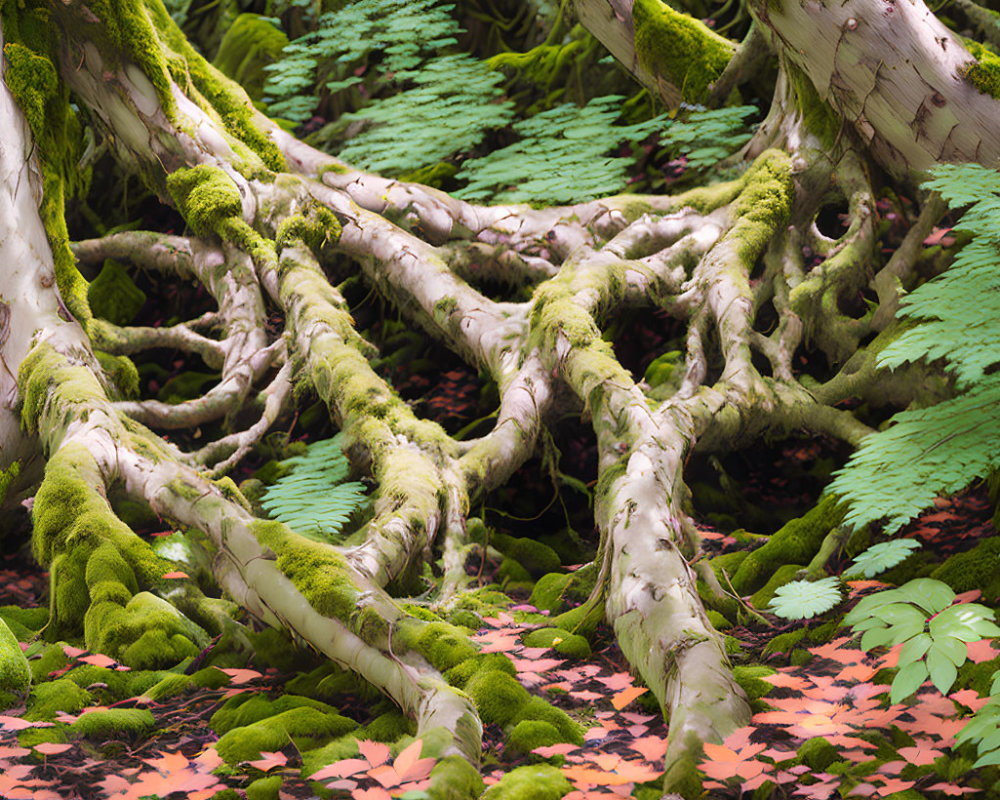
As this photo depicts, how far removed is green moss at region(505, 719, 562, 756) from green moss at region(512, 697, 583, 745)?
0.05 m

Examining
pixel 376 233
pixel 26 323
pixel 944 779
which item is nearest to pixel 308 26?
pixel 376 233

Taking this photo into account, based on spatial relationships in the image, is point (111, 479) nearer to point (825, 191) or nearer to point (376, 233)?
point (376, 233)

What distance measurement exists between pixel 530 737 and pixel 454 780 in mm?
479

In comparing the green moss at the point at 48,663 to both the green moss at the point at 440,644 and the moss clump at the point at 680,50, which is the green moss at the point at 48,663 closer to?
the green moss at the point at 440,644

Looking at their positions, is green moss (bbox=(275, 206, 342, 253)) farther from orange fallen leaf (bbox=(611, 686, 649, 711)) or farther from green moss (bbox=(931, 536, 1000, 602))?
green moss (bbox=(931, 536, 1000, 602))

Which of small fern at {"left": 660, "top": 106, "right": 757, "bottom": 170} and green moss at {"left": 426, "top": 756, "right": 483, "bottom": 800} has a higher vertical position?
small fern at {"left": 660, "top": 106, "right": 757, "bottom": 170}

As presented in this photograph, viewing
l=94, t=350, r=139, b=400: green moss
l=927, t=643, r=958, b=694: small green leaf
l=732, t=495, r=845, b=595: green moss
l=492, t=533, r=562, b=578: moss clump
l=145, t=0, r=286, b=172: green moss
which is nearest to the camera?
l=927, t=643, r=958, b=694: small green leaf

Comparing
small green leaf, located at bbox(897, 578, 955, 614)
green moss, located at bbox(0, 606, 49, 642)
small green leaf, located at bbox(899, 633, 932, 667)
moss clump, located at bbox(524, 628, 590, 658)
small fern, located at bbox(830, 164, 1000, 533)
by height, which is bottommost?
green moss, located at bbox(0, 606, 49, 642)

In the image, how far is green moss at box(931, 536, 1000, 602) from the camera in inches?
123

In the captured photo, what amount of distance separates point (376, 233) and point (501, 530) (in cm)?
229

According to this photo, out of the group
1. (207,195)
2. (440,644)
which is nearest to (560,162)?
(207,195)

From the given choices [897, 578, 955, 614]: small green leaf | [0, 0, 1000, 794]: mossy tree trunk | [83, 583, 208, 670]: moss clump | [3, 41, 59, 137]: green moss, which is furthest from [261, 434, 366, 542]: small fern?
[3, 41, 59, 137]: green moss

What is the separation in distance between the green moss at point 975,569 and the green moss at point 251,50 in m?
7.62

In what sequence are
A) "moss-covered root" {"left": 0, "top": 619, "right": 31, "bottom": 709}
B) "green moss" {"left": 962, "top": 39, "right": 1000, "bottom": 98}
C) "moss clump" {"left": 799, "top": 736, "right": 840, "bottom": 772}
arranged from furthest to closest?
"green moss" {"left": 962, "top": 39, "right": 1000, "bottom": 98} < "moss-covered root" {"left": 0, "top": 619, "right": 31, "bottom": 709} < "moss clump" {"left": 799, "top": 736, "right": 840, "bottom": 772}
